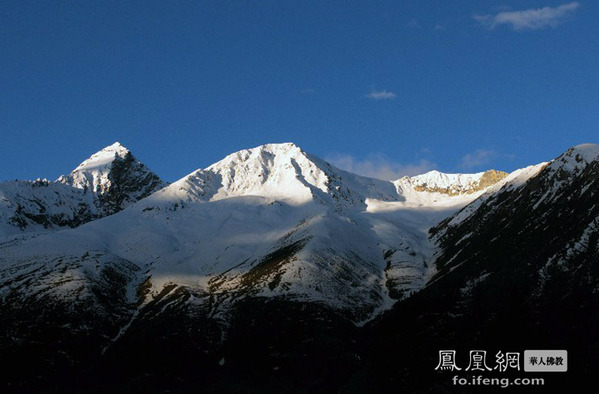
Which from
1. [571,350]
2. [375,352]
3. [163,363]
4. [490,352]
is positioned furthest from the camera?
[163,363]

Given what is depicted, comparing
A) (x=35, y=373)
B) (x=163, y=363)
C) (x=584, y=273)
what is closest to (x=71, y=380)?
(x=35, y=373)

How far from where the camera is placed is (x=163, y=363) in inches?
7849

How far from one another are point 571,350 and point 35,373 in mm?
143030

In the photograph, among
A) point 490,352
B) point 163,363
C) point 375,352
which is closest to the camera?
point 490,352

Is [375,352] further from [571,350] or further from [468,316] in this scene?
[571,350]

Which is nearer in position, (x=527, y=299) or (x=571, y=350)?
(x=571, y=350)

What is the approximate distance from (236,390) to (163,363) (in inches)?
1256

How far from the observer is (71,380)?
189 meters

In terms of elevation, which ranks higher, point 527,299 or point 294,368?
point 527,299

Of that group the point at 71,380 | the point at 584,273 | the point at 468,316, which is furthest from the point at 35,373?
the point at 584,273

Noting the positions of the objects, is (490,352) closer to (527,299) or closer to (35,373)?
(527,299)

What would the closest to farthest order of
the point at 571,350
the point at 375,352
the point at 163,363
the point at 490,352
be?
the point at 571,350 → the point at 490,352 → the point at 375,352 → the point at 163,363

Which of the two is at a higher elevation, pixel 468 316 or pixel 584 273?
pixel 584 273

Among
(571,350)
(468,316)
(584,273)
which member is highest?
(584,273)
